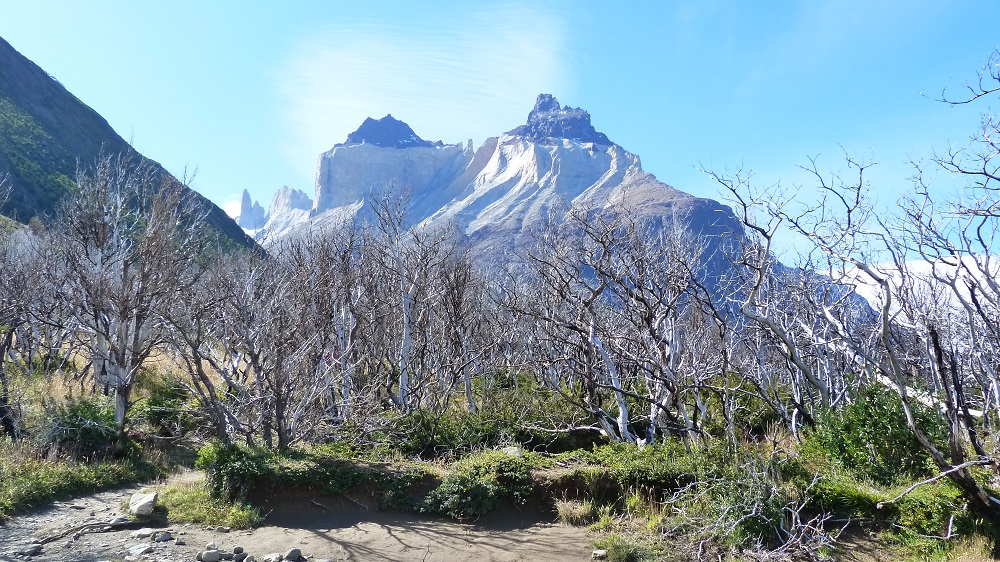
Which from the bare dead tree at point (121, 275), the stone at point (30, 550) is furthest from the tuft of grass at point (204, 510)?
the bare dead tree at point (121, 275)

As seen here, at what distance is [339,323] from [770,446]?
8266mm

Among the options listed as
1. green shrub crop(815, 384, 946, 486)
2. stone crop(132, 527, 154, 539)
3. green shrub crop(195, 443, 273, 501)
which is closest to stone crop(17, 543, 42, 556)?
stone crop(132, 527, 154, 539)

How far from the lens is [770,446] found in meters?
9.36

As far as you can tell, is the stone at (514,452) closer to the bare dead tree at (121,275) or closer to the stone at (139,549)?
the stone at (139,549)

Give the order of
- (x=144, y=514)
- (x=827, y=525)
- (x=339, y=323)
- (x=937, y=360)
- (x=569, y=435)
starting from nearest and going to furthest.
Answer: (x=937, y=360), (x=827, y=525), (x=144, y=514), (x=569, y=435), (x=339, y=323)

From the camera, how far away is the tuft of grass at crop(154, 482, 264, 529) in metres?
Result: 7.01

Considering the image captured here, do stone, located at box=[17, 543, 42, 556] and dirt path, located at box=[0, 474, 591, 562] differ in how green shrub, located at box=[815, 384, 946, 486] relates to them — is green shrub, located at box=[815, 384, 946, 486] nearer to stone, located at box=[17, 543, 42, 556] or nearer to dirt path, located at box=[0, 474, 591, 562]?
dirt path, located at box=[0, 474, 591, 562]

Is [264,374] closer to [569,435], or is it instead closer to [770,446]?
[569,435]

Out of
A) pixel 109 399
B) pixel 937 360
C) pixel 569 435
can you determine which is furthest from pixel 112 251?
pixel 937 360

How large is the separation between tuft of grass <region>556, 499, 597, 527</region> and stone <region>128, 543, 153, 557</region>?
14.4 ft

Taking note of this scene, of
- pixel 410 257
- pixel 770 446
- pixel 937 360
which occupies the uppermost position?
pixel 410 257

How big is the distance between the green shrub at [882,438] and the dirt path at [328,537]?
3551 millimetres

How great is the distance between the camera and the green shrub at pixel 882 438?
23.5 ft

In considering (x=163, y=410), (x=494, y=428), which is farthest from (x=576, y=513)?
(x=163, y=410)
